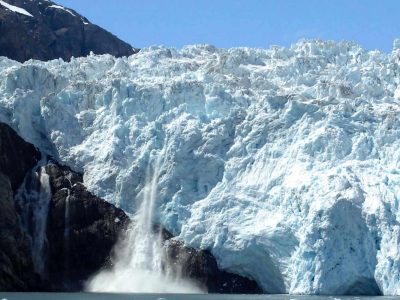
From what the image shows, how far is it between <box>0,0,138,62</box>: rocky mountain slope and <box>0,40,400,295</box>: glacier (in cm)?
1796

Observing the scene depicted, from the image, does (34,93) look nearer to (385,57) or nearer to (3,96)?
(3,96)

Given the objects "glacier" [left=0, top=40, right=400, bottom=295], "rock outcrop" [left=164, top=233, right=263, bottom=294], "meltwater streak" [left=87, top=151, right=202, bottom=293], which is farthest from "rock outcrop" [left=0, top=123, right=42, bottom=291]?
"rock outcrop" [left=164, top=233, right=263, bottom=294]

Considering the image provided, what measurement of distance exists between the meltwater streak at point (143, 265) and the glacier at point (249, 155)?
32.5 inches

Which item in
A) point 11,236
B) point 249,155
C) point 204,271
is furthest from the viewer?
point 249,155

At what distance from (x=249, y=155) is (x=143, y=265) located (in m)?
8.50

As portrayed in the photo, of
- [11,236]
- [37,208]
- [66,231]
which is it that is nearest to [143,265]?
[66,231]

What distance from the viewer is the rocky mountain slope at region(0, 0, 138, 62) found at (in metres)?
73.5

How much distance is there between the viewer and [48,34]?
78438 mm

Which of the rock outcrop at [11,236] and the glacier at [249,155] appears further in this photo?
the glacier at [249,155]

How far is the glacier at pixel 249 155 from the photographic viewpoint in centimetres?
4297

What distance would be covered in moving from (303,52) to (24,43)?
26.0m

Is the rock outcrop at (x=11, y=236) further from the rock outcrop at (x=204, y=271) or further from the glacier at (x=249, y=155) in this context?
the rock outcrop at (x=204, y=271)

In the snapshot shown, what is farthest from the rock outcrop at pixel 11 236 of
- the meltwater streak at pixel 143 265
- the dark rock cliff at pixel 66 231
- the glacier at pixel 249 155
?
the meltwater streak at pixel 143 265

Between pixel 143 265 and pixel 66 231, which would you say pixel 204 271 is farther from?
pixel 66 231
